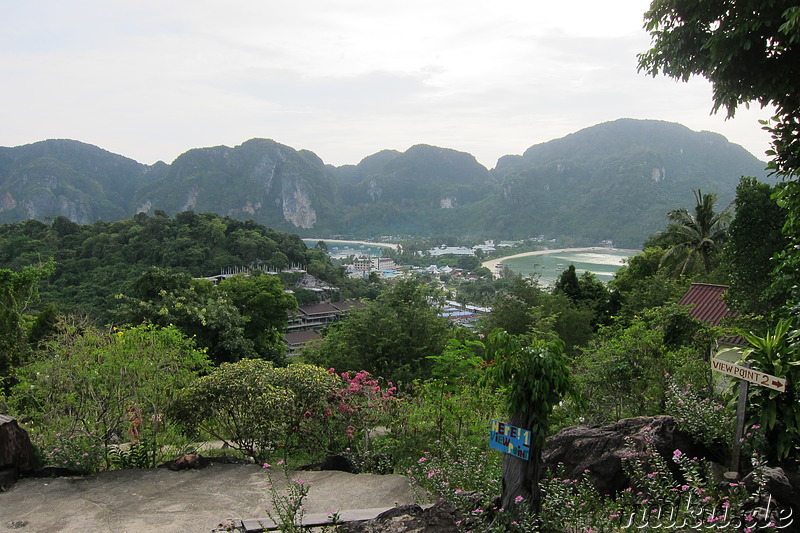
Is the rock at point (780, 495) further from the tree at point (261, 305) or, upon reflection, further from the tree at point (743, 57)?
the tree at point (261, 305)

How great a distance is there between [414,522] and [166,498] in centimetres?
230

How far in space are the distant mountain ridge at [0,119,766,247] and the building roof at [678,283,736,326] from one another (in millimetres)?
82867

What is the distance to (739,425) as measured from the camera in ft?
10.1

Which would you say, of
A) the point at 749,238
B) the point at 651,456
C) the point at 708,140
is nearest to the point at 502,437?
the point at 651,456

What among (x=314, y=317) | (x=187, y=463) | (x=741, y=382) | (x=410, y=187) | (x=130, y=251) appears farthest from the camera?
(x=410, y=187)

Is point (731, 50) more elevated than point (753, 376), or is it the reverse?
point (731, 50)

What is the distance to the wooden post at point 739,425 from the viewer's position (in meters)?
3.02

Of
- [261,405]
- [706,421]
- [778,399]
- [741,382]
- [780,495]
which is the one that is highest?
[741,382]

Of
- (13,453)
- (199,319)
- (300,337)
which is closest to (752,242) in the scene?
(13,453)

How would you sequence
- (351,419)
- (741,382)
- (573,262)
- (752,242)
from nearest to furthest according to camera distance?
(741,382) < (351,419) < (752,242) < (573,262)

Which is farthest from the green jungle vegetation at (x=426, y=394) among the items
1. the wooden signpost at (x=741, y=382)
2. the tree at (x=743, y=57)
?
the tree at (x=743, y=57)

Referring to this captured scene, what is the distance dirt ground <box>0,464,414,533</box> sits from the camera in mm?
3510

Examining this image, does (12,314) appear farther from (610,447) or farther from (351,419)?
(610,447)

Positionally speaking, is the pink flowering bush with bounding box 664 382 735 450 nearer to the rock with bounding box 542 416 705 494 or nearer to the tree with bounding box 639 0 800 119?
the rock with bounding box 542 416 705 494
